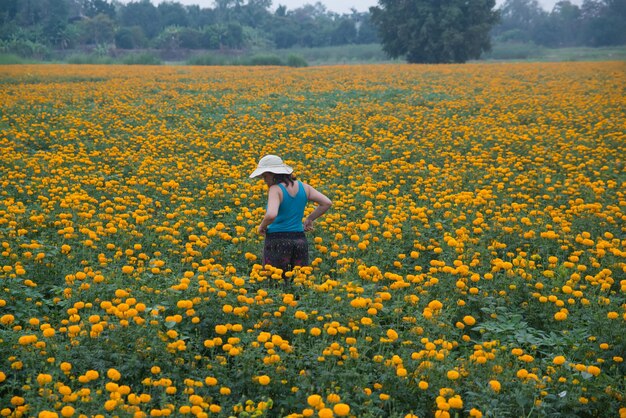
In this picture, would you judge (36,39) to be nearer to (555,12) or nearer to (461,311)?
(461,311)

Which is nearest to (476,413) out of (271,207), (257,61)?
(271,207)

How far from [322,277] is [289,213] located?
2.11ft

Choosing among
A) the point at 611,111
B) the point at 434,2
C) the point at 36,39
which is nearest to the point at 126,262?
the point at 611,111

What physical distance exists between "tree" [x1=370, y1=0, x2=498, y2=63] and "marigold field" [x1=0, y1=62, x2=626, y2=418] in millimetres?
30882

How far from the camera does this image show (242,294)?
13.6ft

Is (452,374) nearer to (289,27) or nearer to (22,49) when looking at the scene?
(22,49)

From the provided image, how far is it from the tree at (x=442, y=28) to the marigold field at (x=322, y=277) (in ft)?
101

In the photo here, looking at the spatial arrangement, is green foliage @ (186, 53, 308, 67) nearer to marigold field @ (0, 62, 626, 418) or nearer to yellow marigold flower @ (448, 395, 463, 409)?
marigold field @ (0, 62, 626, 418)

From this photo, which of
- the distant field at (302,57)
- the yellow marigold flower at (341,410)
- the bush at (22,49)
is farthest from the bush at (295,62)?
the yellow marigold flower at (341,410)

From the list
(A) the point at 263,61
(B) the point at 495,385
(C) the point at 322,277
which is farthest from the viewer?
(A) the point at 263,61

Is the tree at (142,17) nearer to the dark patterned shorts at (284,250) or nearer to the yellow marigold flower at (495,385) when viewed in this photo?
the dark patterned shorts at (284,250)

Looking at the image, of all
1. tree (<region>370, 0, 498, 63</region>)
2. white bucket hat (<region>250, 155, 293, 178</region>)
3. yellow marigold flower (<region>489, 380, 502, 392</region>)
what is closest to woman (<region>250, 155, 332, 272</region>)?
white bucket hat (<region>250, 155, 293, 178</region>)

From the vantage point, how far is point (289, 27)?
3105 inches

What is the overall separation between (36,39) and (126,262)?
56.2 metres
